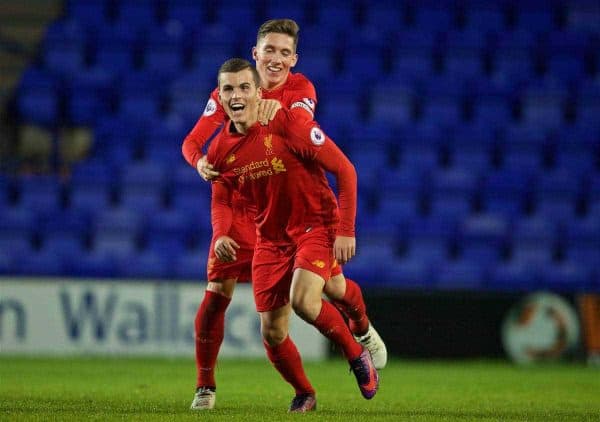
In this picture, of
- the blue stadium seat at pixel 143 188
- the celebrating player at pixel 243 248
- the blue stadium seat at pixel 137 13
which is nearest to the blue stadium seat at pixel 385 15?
the blue stadium seat at pixel 137 13

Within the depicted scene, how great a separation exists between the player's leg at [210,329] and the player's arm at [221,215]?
10.6 inches

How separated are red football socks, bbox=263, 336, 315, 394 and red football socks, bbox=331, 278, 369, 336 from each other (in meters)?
0.54

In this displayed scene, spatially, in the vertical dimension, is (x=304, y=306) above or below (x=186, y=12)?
below

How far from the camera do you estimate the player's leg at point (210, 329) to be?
5836 mm

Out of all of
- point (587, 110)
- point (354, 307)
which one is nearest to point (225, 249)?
point (354, 307)

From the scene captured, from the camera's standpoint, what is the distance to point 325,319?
548 centimetres

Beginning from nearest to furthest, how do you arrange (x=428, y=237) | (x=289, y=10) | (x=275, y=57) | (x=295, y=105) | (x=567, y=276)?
(x=295, y=105) < (x=275, y=57) < (x=567, y=276) < (x=428, y=237) < (x=289, y=10)

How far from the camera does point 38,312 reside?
9969 mm

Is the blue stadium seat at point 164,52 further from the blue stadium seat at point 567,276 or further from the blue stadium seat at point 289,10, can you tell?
the blue stadium seat at point 567,276

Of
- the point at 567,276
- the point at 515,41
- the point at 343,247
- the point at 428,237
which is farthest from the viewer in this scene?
the point at 515,41

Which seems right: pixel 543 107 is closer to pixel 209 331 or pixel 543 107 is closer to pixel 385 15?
pixel 385 15

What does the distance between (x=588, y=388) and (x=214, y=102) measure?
11.5ft

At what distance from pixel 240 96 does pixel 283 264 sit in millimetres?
908

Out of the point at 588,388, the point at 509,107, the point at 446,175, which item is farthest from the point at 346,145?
the point at 588,388
